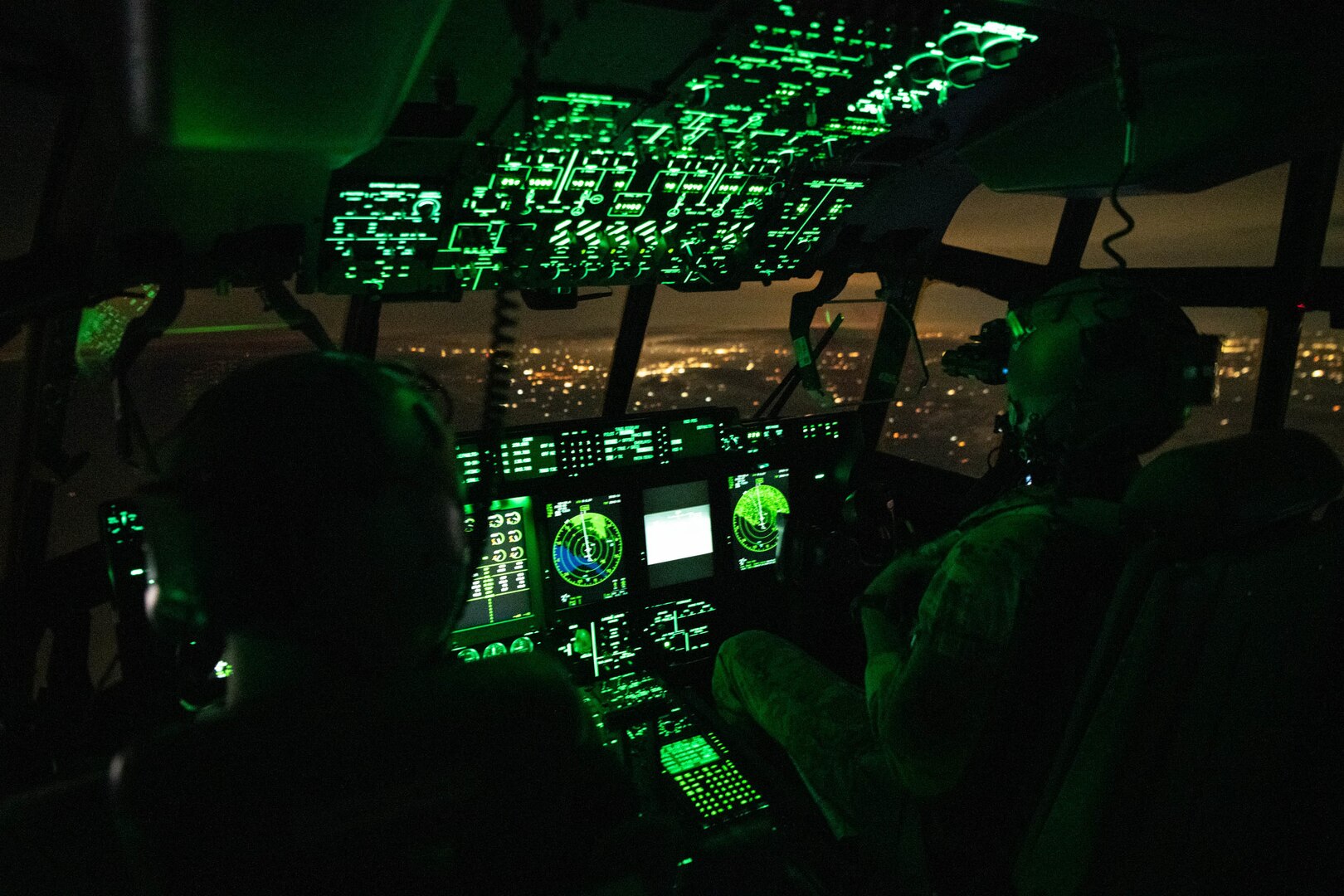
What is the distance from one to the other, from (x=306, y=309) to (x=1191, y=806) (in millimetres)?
1573

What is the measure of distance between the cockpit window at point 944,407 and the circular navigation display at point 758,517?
21.6 inches

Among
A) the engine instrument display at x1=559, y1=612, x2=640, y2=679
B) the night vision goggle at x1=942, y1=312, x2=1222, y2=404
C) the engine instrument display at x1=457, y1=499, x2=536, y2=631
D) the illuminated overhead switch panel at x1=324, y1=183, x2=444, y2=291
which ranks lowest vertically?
the engine instrument display at x1=559, y1=612, x2=640, y2=679

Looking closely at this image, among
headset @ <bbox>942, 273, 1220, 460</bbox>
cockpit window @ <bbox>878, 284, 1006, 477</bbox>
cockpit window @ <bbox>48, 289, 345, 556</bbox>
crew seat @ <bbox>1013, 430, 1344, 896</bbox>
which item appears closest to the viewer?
crew seat @ <bbox>1013, 430, 1344, 896</bbox>

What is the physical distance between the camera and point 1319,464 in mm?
1038

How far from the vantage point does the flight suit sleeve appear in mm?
1082

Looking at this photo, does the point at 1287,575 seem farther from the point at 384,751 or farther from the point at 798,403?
the point at 798,403

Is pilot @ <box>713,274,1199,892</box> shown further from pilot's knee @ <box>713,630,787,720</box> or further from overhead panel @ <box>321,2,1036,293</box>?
overhead panel @ <box>321,2,1036,293</box>

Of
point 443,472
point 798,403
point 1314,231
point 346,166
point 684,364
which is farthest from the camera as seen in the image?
point 684,364

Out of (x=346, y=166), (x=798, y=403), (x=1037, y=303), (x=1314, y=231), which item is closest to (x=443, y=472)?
(x=346, y=166)

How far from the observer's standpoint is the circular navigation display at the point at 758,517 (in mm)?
2184

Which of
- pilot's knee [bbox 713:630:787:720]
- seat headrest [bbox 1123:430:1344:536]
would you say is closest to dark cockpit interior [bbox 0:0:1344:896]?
seat headrest [bbox 1123:430:1344:536]

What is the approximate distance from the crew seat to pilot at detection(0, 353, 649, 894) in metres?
0.67

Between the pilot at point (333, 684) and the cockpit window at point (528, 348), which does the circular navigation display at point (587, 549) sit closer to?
the cockpit window at point (528, 348)

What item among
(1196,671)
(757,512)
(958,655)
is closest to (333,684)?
(958,655)
